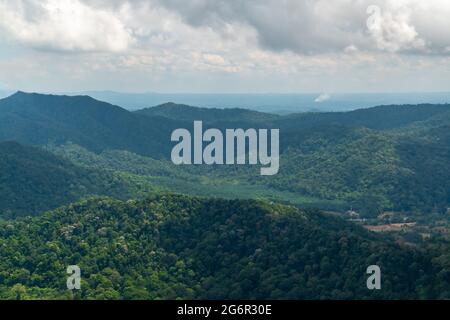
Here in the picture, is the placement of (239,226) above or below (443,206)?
above

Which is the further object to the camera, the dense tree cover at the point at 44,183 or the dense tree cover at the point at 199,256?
the dense tree cover at the point at 44,183

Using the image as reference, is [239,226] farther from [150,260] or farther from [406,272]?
[406,272]

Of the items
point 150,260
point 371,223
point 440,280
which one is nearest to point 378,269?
point 440,280

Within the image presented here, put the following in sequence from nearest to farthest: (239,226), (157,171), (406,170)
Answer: (239,226), (406,170), (157,171)

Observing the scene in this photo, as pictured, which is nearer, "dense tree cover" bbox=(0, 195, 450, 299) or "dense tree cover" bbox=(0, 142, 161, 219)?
"dense tree cover" bbox=(0, 195, 450, 299)
